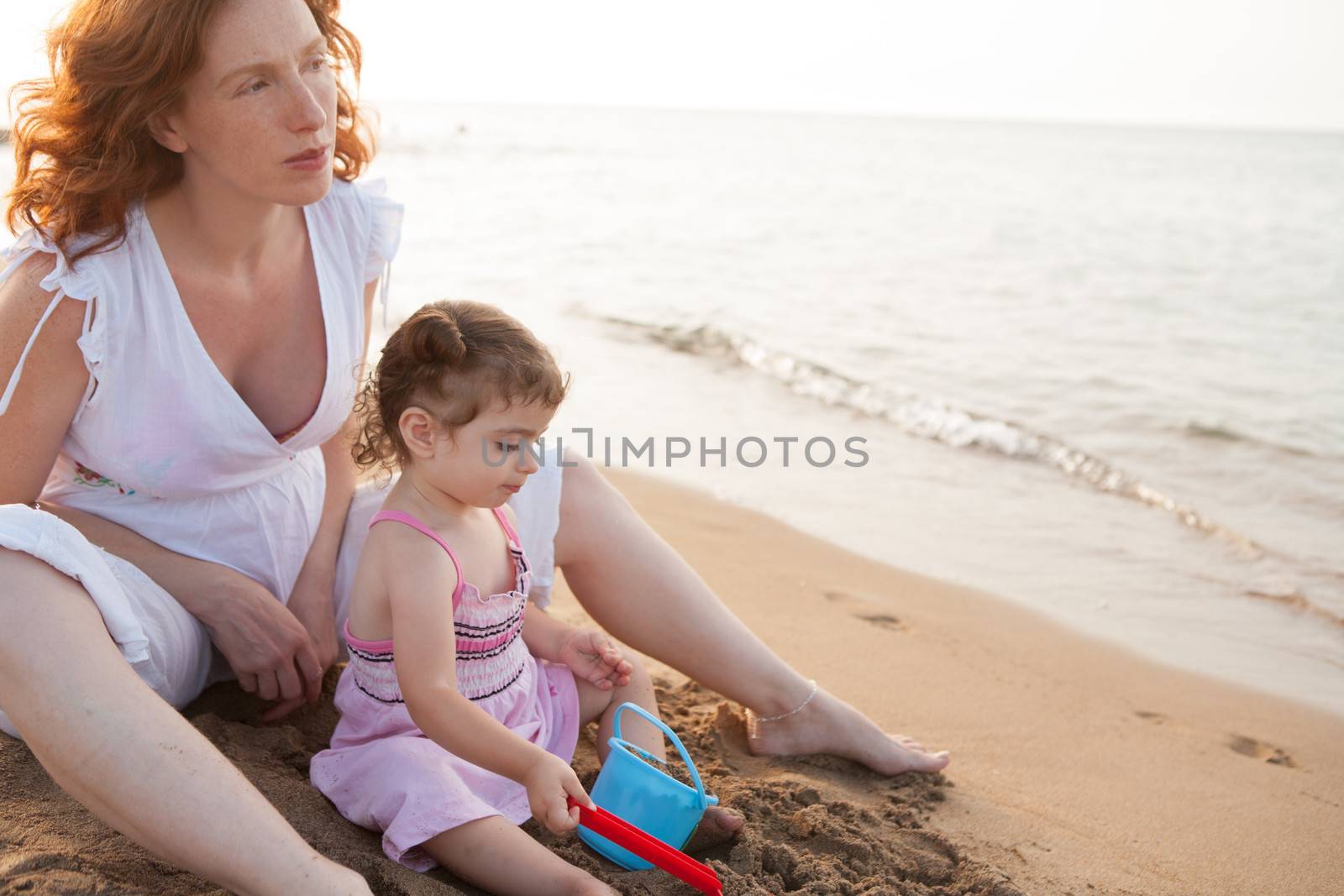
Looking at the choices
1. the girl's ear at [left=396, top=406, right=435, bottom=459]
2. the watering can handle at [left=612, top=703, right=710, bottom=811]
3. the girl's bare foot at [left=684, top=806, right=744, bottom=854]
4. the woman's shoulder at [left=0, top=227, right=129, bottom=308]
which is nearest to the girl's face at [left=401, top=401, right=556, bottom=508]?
the girl's ear at [left=396, top=406, right=435, bottom=459]

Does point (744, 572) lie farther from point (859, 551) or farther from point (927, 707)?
point (927, 707)

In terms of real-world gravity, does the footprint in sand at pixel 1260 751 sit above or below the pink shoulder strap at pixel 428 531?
below

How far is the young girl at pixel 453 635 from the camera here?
5.71 ft

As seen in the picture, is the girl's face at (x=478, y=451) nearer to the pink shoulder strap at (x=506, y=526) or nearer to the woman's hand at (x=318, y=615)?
the pink shoulder strap at (x=506, y=526)

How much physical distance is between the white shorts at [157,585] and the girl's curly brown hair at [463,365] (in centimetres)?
35

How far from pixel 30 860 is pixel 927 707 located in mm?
2020

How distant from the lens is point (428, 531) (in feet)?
6.17

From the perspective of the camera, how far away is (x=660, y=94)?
42.9m

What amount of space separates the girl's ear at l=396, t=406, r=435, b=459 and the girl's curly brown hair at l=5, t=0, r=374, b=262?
1.96 ft


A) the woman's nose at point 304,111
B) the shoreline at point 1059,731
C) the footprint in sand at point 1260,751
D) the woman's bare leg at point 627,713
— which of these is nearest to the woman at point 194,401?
the woman's nose at point 304,111

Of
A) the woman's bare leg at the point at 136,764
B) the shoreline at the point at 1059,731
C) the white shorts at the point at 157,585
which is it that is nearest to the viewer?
the woman's bare leg at the point at 136,764

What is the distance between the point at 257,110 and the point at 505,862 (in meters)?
1.33

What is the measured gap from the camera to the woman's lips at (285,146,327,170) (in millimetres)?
1970

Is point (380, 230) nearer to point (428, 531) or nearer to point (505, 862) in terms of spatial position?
point (428, 531)
